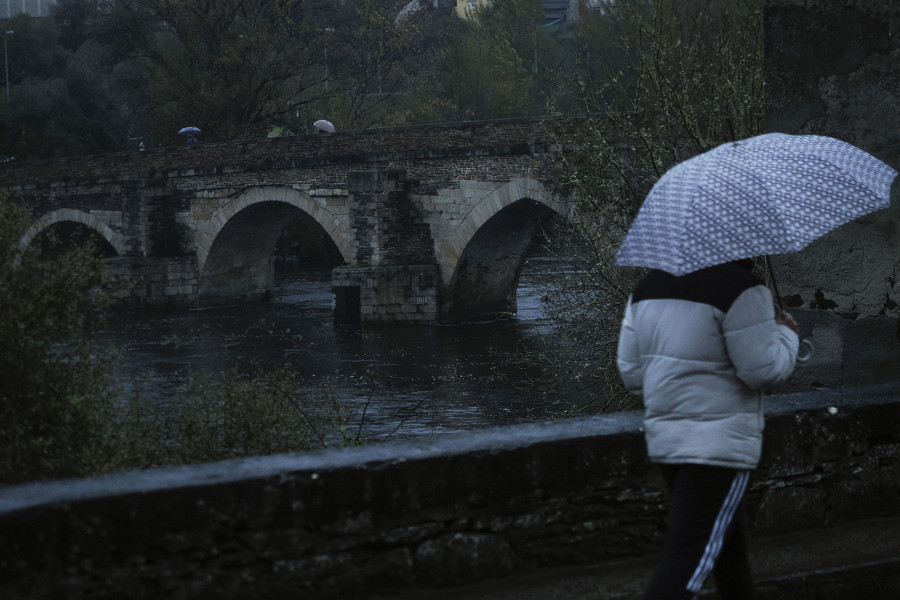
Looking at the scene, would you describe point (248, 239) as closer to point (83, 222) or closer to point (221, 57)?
point (83, 222)

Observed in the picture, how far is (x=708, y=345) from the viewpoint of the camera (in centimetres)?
236

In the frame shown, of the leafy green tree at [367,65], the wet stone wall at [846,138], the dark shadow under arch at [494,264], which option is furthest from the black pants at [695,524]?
the leafy green tree at [367,65]

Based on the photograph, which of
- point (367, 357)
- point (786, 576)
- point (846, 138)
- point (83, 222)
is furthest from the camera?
point (83, 222)

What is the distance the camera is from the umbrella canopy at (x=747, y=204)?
2385 mm

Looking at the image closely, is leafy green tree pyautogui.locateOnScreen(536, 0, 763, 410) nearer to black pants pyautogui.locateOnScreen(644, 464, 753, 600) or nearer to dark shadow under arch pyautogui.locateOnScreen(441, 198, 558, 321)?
black pants pyautogui.locateOnScreen(644, 464, 753, 600)

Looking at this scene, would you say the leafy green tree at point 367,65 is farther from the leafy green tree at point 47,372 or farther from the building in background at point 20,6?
the building in background at point 20,6

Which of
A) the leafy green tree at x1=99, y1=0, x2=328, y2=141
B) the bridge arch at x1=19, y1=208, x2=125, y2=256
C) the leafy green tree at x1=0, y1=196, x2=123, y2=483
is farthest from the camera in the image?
the leafy green tree at x1=99, y1=0, x2=328, y2=141

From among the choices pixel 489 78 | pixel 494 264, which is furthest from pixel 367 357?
Answer: pixel 489 78

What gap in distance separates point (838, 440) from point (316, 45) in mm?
27611

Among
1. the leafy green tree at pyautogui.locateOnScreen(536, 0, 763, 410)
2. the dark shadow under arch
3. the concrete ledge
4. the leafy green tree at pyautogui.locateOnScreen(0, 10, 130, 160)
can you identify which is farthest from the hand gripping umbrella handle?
the leafy green tree at pyautogui.locateOnScreen(0, 10, 130, 160)

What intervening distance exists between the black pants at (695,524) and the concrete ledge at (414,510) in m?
0.60

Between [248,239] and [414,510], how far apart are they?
948 inches

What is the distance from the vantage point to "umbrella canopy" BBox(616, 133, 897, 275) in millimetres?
2385

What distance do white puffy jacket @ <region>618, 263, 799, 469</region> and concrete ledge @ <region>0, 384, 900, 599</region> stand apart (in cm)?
63
